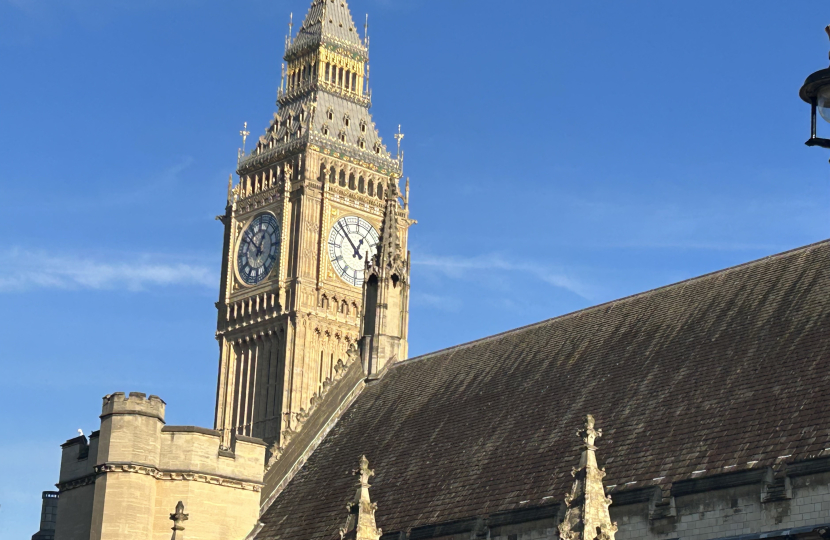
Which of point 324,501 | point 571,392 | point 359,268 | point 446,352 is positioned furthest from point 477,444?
point 359,268

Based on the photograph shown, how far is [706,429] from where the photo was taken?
87.9ft

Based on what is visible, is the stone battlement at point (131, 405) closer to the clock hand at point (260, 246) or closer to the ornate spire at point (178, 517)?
the ornate spire at point (178, 517)

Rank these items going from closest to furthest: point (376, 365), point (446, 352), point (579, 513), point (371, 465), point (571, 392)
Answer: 1. point (579, 513)
2. point (571, 392)
3. point (371, 465)
4. point (446, 352)
5. point (376, 365)

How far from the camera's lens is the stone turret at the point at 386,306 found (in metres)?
41.9

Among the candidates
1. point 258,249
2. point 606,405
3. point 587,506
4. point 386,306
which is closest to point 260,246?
point 258,249

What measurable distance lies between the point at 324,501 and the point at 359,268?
39997 mm

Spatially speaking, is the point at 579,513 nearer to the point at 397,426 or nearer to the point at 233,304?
the point at 397,426

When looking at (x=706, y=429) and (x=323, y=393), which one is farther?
(x=323, y=393)

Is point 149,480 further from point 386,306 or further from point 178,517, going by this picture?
point 386,306

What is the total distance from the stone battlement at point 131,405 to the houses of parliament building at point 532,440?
0.05 m

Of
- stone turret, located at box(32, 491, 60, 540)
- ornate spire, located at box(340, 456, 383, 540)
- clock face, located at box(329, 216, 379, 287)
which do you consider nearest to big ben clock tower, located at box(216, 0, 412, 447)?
clock face, located at box(329, 216, 379, 287)

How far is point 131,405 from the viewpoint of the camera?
3603cm

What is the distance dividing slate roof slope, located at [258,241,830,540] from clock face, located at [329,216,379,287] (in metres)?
35.3

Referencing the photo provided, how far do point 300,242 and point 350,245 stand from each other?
2.99 m
